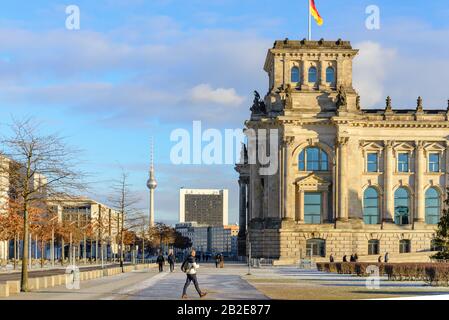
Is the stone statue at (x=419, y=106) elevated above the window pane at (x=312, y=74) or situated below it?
below

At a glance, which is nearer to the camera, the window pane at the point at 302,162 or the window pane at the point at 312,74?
the window pane at the point at 302,162

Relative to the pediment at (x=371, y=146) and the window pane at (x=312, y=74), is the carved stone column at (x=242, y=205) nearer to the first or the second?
the pediment at (x=371, y=146)

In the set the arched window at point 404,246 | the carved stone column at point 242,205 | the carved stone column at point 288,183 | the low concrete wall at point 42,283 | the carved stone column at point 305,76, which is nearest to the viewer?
the low concrete wall at point 42,283

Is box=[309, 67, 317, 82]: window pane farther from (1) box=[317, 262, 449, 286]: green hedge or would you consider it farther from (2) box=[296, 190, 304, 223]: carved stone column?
(1) box=[317, 262, 449, 286]: green hedge

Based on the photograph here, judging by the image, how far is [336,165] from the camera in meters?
117

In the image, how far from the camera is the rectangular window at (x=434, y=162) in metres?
121

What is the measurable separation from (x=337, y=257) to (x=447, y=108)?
26.7 m

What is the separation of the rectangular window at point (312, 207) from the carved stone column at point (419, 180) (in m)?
13.3

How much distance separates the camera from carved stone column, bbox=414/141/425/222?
119688 millimetres

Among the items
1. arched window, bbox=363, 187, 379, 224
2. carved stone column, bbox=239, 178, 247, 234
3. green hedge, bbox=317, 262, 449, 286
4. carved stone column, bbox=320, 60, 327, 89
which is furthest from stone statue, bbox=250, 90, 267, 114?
green hedge, bbox=317, 262, 449, 286

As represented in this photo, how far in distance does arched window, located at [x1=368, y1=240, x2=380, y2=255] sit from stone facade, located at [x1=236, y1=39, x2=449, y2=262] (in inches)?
10.3

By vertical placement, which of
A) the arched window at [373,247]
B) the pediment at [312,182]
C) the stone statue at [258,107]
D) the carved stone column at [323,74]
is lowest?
the arched window at [373,247]

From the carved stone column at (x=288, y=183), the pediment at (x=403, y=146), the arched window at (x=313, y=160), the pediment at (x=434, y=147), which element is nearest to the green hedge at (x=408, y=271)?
the carved stone column at (x=288, y=183)

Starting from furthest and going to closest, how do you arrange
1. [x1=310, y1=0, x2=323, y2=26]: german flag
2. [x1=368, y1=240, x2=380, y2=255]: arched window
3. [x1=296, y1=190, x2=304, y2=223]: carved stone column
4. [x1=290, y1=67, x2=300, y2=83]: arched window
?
[x1=290, y1=67, x2=300, y2=83]: arched window → [x1=368, y1=240, x2=380, y2=255]: arched window → [x1=296, y1=190, x2=304, y2=223]: carved stone column → [x1=310, y1=0, x2=323, y2=26]: german flag
